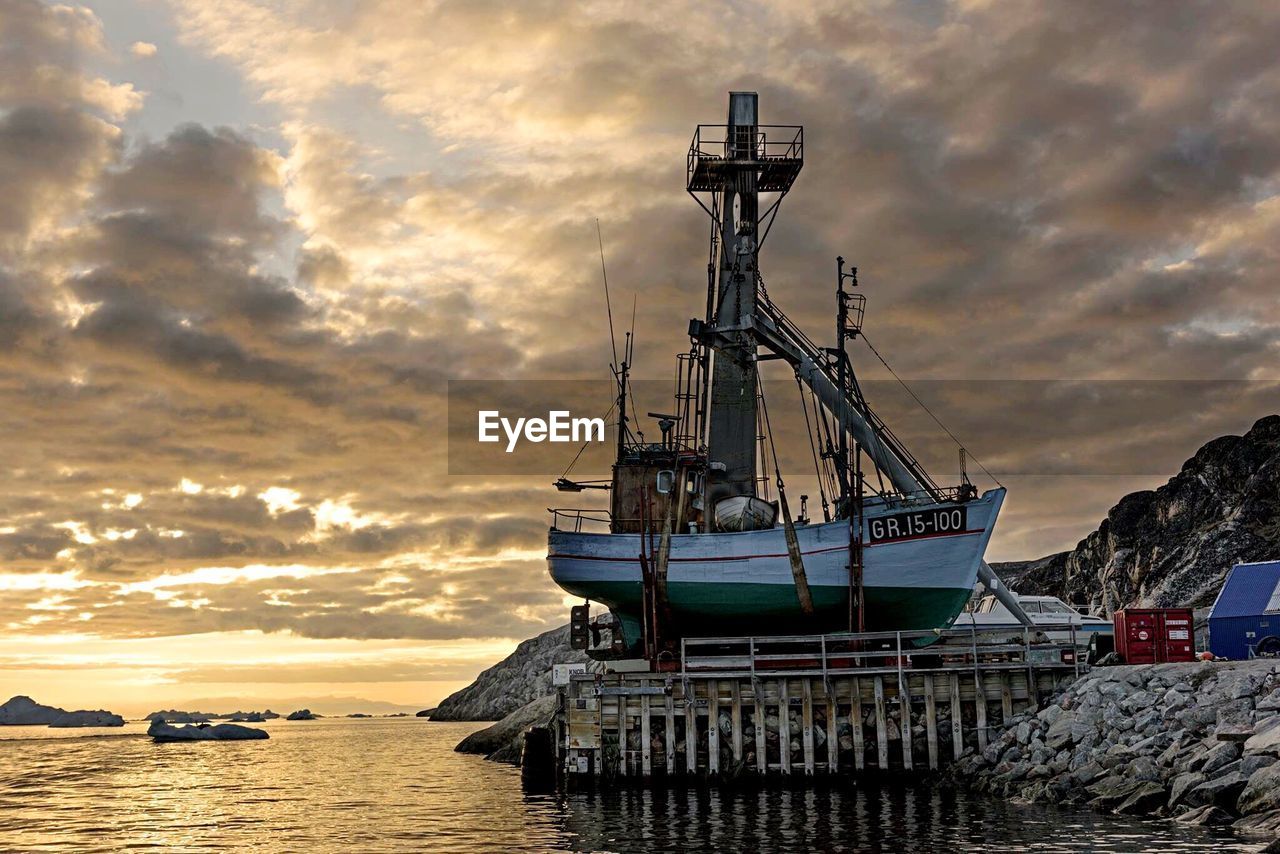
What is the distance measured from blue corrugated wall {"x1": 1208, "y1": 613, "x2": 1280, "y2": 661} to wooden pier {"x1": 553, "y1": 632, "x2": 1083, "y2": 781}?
7878 mm

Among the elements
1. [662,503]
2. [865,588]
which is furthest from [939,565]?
[662,503]

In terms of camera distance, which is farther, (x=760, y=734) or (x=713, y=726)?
(x=713, y=726)

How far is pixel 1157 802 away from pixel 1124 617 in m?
10.7

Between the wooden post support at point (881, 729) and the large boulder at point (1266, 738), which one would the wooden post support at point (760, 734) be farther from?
the large boulder at point (1266, 738)

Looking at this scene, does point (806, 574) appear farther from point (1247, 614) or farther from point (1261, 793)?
point (1261, 793)

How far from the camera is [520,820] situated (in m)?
32.8

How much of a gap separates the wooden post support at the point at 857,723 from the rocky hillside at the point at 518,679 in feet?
277

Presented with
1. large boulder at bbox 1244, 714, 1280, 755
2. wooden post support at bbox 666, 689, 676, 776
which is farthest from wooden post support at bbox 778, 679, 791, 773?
large boulder at bbox 1244, 714, 1280, 755

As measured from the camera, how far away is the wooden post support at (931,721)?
35.5m

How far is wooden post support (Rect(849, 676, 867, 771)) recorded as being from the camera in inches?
1403

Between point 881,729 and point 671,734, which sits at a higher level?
point 881,729

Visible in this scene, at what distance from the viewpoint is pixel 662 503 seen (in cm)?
4800

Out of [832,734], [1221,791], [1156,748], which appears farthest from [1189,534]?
[1221,791]

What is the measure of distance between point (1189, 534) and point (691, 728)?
2795 inches
